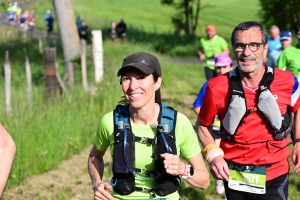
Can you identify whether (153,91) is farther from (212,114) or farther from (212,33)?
(212,33)

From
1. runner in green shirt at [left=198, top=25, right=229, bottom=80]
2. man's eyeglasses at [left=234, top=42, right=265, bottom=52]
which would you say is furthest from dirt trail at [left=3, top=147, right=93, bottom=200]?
runner in green shirt at [left=198, top=25, right=229, bottom=80]

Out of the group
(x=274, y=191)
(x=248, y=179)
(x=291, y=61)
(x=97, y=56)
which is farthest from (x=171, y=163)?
(x=97, y=56)

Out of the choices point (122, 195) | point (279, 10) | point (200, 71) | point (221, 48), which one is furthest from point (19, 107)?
point (279, 10)

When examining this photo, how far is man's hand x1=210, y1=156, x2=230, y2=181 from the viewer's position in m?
4.23

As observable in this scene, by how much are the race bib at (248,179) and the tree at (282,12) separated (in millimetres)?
22745

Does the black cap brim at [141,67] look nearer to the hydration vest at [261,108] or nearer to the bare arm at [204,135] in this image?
the hydration vest at [261,108]

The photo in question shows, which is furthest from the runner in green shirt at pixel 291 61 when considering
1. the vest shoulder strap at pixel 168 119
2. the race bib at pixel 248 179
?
the vest shoulder strap at pixel 168 119

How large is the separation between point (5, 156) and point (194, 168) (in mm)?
1376

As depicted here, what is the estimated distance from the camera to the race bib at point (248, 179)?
4484 mm

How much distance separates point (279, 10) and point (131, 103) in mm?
24667

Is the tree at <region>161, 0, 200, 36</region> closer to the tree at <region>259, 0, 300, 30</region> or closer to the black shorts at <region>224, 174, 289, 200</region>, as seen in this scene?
the tree at <region>259, 0, 300, 30</region>

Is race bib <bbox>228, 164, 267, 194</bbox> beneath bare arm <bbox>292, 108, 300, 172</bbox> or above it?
beneath

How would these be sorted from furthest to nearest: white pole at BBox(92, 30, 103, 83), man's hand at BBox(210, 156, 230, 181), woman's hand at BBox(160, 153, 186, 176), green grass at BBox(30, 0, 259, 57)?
green grass at BBox(30, 0, 259, 57), white pole at BBox(92, 30, 103, 83), man's hand at BBox(210, 156, 230, 181), woman's hand at BBox(160, 153, 186, 176)

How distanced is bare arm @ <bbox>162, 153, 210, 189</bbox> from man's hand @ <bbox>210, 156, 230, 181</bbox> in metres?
0.54
